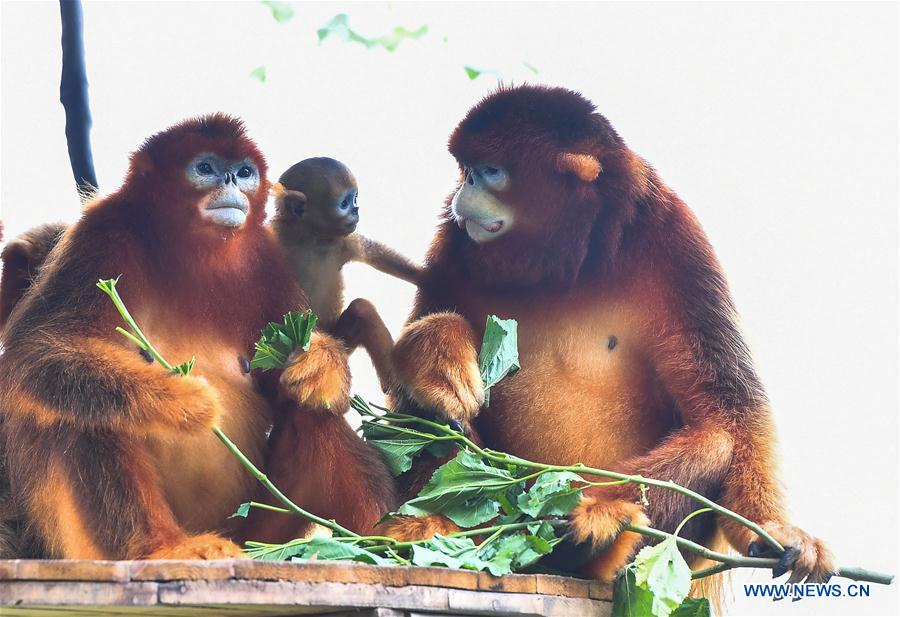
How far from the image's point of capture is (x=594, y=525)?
3.09 metres

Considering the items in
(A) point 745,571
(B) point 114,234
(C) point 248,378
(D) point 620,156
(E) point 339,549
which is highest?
(D) point 620,156

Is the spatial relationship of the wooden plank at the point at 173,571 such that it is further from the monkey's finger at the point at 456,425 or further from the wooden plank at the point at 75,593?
the monkey's finger at the point at 456,425

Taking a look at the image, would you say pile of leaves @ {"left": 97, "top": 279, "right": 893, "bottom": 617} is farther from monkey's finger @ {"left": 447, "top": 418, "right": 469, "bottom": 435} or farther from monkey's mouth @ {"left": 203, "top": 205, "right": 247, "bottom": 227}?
monkey's mouth @ {"left": 203, "top": 205, "right": 247, "bottom": 227}

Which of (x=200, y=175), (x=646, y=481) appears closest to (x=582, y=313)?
(x=646, y=481)

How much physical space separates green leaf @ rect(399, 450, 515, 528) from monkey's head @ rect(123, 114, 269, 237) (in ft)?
3.44

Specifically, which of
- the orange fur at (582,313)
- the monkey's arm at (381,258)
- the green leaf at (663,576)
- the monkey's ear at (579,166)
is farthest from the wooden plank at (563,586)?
the monkey's arm at (381,258)

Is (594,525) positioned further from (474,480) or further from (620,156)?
(620,156)

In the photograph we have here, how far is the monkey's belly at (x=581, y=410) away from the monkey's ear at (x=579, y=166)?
59cm

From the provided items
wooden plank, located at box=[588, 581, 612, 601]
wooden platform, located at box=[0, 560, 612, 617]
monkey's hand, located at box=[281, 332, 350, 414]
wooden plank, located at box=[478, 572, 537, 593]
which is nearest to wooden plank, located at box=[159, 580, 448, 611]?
wooden platform, located at box=[0, 560, 612, 617]

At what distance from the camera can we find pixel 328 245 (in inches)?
178

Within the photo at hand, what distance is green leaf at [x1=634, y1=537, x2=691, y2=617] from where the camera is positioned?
2.88 m

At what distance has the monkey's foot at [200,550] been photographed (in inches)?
117

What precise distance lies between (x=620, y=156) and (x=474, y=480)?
131 centimetres

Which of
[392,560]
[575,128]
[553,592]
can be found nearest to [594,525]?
[553,592]
